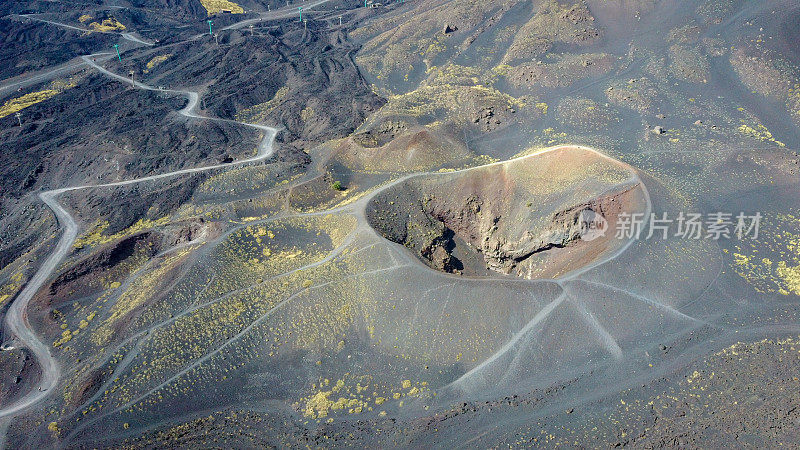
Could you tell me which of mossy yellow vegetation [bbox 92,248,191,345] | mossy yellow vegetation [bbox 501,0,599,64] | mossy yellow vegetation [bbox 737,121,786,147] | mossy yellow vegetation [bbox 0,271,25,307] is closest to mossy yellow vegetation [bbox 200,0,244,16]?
mossy yellow vegetation [bbox 501,0,599,64]

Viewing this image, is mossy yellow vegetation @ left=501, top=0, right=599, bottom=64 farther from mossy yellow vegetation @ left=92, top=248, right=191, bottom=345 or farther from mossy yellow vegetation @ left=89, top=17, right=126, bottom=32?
mossy yellow vegetation @ left=89, top=17, right=126, bottom=32

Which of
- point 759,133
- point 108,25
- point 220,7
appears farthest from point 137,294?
point 220,7

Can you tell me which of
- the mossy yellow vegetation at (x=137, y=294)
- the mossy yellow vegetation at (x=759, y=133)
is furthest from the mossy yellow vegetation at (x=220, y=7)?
the mossy yellow vegetation at (x=759, y=133)

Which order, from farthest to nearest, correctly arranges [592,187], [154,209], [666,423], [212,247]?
[154,209] < [592,187] < [212,247] < [666,423]

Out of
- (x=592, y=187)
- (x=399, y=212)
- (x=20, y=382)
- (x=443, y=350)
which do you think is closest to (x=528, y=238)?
(x=592, y=187)

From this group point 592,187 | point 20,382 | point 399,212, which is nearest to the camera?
point 20,382

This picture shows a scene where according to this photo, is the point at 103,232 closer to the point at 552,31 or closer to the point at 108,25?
the point at 552,31

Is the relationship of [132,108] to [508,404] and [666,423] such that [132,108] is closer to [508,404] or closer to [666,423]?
[508,404]

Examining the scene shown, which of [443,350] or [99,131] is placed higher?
[99,131]
